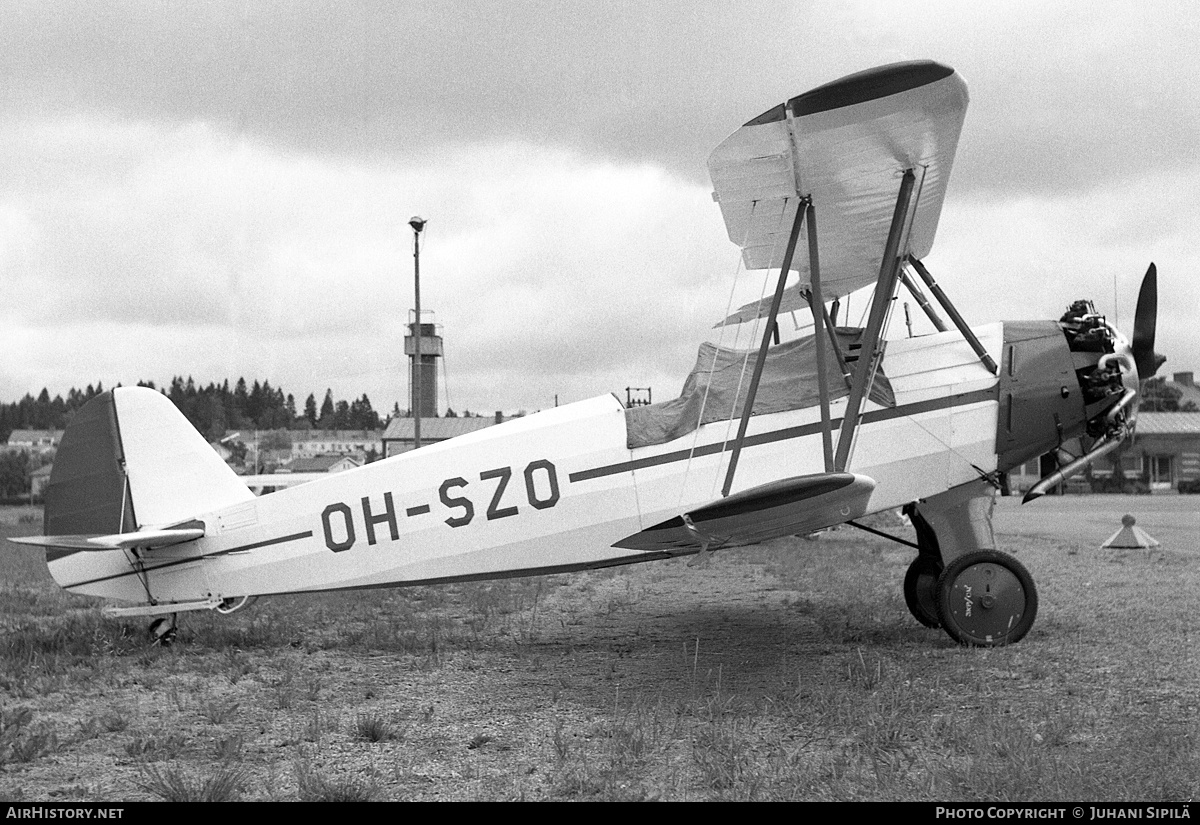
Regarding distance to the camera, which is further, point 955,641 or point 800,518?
point 955,641

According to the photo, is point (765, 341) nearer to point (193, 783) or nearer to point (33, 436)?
point (193, 783)

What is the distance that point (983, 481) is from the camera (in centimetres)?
698

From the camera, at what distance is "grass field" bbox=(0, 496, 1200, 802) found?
3.89 m

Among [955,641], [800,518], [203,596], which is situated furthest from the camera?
[203,596]

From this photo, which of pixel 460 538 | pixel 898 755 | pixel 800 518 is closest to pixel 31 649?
pixel 460 538

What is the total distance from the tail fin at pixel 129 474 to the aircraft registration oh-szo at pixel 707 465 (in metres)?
0.02

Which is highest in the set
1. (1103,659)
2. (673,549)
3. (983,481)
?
(983,481)

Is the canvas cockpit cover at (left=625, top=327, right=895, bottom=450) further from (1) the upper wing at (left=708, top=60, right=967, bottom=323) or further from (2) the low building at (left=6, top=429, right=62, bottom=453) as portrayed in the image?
(2) the low building at (left=6, top=429, right=62, bottom=453)

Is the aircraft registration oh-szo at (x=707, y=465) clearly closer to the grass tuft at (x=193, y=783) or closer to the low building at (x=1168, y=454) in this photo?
the grass tuft at (x=193, y=783)

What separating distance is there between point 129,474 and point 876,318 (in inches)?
227

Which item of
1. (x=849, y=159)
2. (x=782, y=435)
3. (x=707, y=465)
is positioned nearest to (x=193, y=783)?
(x=707, y=465)

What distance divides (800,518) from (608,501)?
1.52 meters

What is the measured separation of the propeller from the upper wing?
165 cm
